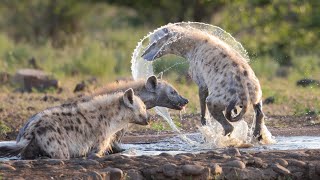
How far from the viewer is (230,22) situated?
18875 mm

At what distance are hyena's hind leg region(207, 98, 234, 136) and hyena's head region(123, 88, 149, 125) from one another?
0.86m

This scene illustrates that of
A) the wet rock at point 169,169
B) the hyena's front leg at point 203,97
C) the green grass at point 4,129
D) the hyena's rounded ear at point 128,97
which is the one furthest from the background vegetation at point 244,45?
the wet rock at point 169,169

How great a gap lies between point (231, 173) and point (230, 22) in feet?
40.6

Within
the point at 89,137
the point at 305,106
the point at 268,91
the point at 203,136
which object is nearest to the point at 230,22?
the point at 268,91

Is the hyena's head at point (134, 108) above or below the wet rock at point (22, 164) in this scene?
above

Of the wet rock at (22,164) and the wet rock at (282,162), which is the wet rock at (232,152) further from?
the wet rock at (22,164)

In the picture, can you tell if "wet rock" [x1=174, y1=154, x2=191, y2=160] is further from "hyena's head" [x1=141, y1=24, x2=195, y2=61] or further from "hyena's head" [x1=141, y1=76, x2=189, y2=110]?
"hyena's head" [x1=141, y1=24, x2=195, y2=61]

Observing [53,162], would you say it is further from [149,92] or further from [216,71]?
[216,71]

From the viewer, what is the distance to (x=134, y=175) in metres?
6.58

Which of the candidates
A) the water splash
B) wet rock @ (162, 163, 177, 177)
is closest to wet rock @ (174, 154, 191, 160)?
wet rock @ (162, 163, 177, 177)

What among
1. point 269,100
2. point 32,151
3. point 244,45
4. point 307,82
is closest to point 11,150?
point 32,151

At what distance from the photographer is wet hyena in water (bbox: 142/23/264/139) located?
28.2 ft

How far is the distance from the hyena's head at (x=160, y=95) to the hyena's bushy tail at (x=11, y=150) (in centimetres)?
174

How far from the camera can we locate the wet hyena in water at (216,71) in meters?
8.61
